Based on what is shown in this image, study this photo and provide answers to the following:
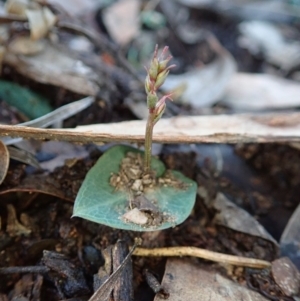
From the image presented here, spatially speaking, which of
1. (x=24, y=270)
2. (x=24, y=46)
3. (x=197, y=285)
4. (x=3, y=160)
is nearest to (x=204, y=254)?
(x=197, y=285)

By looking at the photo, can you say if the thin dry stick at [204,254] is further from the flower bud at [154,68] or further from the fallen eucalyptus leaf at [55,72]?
the fallen eucalyptus leaf at [55,72]

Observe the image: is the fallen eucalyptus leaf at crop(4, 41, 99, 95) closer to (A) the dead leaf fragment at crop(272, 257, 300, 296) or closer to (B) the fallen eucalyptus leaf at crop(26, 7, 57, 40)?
(B) the fallen eucalyptus leaf at crop(26, 7, 57, 40)

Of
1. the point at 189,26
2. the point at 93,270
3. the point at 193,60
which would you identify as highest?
the point at 189,26

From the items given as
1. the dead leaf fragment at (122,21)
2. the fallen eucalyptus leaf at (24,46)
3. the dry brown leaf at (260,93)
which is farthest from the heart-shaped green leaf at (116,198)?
the dead leaf fragment at (122,21)

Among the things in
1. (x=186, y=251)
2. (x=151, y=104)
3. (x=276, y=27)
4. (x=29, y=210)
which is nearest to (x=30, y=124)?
(x=29, y=210)

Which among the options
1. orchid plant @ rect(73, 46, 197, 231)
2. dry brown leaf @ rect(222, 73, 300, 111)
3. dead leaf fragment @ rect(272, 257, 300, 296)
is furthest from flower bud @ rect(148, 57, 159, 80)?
dry brown leaf @ rect(222, 73, 300, 111)

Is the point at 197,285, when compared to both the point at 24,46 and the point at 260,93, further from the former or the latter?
the point at 260,93

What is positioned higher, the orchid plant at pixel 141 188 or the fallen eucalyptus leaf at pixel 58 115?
the fallen eucalyptus leaf at pixel 58 115

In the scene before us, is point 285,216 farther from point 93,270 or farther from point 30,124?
point 30,124
